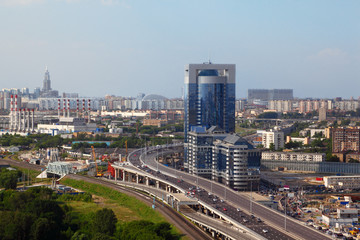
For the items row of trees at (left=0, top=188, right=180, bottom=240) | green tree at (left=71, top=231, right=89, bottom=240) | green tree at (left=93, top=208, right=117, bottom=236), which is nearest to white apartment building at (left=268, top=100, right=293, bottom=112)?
row of trees at (left=0, top=188, right=180, bottom=240)

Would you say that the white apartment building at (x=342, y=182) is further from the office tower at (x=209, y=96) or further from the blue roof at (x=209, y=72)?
the blue roof at (x=209, y=72)

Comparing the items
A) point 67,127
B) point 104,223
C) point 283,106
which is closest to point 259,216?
point 104,223

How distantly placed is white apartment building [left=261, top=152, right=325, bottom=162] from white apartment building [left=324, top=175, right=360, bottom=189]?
32.8 ft

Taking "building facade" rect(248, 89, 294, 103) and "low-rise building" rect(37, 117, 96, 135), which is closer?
"low-rise building" rect(37, 117, 96, 135)

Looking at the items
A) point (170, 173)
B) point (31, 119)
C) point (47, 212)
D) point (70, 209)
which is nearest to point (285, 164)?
point (170, 173)

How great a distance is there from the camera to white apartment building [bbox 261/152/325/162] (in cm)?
4991

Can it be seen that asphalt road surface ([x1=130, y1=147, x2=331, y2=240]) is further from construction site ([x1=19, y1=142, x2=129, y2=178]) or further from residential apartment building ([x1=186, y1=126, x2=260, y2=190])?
construction site ([x1=19, y1=142, x2=129, y2=178])

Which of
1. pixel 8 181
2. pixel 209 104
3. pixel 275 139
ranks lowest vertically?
pixel 8 181

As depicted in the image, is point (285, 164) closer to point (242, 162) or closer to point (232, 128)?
point (232, 128)

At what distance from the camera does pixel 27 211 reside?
27.4 m

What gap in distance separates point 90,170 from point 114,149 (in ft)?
48.1

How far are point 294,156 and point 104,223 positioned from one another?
28943mm

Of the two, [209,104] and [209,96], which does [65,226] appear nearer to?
[209,104]

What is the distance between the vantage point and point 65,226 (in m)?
25.9
